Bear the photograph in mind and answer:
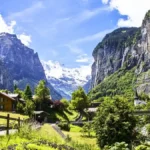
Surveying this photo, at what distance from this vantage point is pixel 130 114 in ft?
201

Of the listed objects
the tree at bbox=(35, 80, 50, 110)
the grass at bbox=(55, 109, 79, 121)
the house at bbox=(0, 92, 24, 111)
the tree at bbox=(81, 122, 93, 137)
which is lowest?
the tree at bbox=(81, 122, 93, 137)

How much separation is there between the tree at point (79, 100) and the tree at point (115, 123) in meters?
69.7

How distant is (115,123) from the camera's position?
5872 centimetres

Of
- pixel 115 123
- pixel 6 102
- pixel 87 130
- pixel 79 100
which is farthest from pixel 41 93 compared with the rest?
pixel 115 123

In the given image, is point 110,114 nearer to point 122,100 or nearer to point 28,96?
point 122,100

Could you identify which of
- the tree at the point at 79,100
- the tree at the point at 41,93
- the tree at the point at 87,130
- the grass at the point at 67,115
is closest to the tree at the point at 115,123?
the tree at the point at 87,130

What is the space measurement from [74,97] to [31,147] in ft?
375

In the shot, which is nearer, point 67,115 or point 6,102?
point 6,102

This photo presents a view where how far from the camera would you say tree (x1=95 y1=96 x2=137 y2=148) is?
57.2m

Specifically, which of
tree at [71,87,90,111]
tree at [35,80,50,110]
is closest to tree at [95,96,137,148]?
tree at [71,87,90,111]

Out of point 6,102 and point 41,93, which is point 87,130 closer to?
point 6,102

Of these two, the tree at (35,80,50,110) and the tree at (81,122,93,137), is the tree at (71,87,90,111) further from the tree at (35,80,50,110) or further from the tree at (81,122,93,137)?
the tree at (81,122,93,137)

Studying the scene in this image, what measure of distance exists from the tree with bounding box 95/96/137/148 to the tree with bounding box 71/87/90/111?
69.7 meters

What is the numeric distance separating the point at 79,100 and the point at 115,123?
73867 millimetres
